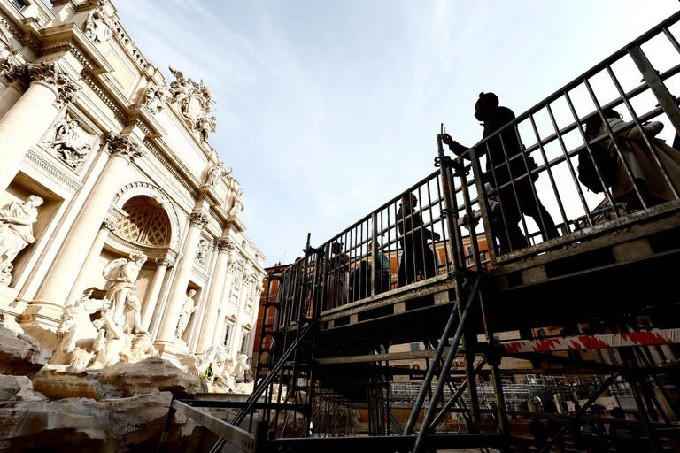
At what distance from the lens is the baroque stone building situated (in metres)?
9.25

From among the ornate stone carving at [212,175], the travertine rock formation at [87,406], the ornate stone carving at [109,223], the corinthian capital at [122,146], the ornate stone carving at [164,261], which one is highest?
the ornate stone carving at [212,175]

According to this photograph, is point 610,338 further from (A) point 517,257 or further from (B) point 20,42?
(B) point 20,42

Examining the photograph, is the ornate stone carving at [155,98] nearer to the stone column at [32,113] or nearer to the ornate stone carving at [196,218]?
the stone column at [32,113]

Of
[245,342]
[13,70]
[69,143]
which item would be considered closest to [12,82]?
[13,70]

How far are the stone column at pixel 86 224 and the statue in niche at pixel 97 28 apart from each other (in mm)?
3966

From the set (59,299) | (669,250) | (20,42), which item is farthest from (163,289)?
(669,250)

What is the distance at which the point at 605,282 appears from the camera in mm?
2691

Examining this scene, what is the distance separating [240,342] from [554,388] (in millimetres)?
18801

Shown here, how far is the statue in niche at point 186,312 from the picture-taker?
16.0 metres

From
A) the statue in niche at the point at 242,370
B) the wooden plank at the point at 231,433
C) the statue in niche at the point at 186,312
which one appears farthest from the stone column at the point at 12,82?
the statue in niche at the point at 242,370

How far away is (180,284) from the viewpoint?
15.4 meters

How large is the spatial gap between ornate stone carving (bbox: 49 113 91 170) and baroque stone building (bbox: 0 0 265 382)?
4 cm

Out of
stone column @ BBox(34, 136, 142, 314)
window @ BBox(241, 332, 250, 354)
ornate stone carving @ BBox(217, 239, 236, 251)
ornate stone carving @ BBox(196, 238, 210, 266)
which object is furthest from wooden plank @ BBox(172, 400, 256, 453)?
window @ BBox(241, 332, 250, 354)

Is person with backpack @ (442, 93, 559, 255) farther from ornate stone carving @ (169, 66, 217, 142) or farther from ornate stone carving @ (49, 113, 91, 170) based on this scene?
ornate stone carving @ (169, 66, 217, 142)
